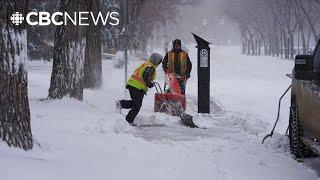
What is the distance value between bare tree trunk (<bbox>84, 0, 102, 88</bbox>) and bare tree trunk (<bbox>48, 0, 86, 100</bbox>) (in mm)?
4112

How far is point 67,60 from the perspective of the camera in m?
11.9

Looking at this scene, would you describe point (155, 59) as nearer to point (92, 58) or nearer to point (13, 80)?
point (13, 80)

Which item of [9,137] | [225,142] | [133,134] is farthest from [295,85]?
[9,137]

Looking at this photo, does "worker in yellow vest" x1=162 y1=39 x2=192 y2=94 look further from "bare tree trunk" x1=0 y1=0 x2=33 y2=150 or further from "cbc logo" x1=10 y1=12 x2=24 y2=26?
"cbc logo" x1=10 y1=12 x2=24 y2=26

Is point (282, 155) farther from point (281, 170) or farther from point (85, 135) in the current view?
point (85, 135)

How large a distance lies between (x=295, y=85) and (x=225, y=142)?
5.46ft

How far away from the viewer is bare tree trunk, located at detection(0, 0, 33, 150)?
20.4 feet

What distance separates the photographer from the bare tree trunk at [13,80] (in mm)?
6219

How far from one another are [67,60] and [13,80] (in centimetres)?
561

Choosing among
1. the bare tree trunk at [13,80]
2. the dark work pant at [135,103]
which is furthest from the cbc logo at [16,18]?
the dark work pant at [135,103]

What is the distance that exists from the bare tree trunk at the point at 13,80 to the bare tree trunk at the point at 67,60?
537 centimetres

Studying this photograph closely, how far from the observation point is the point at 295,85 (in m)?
7.86

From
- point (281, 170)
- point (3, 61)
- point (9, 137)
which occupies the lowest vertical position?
point (281, 170)

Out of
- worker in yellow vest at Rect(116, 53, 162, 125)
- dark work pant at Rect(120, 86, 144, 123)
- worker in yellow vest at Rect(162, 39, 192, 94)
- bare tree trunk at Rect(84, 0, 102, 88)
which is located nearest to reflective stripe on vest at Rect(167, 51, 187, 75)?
worker in yellow vest at Rect(162, 39, 192, 94)
